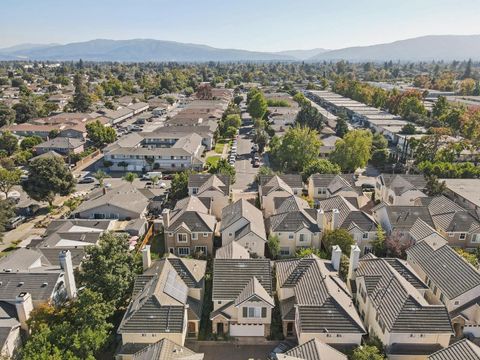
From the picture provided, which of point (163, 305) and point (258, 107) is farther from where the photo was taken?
point (258, 107)

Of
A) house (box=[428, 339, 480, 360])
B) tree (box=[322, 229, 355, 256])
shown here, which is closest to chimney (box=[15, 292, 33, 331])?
tree (box=[322, 229, 355, 256])

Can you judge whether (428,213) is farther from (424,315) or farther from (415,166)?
(415,166)

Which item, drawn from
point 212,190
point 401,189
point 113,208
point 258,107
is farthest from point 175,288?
point 258,107

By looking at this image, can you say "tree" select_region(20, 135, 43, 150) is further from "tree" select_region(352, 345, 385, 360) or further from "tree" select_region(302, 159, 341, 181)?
"tree" select_region(352, 345, 385, 360)

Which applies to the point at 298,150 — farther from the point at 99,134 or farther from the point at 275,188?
the point at 99,134

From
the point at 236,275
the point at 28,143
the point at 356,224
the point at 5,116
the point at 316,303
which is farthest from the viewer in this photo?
the point at 5,116

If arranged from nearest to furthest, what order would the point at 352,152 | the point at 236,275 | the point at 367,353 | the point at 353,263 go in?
the point at 367,353
the point at 236,275
the point at 353,263
the point at 352,152
